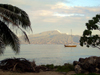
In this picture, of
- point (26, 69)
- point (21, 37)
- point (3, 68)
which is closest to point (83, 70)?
point (26, 69)

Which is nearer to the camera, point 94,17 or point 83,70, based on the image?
point 83,70

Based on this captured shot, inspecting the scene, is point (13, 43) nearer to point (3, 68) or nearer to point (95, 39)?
point (3, 68)

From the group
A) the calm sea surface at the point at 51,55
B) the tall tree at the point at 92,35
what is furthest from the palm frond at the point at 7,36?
the tall tree at the point at 92,35

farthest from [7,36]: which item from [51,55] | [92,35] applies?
[51,55]

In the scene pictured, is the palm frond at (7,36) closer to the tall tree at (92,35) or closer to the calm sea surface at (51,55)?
the calm sea surface at (51,55)

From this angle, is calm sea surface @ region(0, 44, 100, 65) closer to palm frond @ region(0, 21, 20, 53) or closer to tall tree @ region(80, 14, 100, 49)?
palm frond @ region(0, 21, 20, 53)

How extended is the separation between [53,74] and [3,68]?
11.9ft

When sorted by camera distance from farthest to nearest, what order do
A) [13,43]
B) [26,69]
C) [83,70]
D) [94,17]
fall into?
[94,17]
[13,43]
[26,69]
[83,70]

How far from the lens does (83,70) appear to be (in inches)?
376

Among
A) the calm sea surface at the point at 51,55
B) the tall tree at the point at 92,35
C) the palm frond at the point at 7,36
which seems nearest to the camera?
the palm frond at the point at 7,36

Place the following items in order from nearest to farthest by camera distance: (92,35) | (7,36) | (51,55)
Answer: (7,36) → (92,35) → (51,55)

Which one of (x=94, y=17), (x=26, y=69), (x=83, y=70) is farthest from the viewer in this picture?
(x=94, y=17)

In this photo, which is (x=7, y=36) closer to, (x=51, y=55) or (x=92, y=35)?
(x=92, y=35)

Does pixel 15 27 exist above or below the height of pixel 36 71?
above
